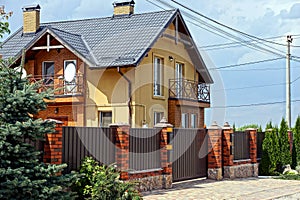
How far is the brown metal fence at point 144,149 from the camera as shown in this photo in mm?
13906

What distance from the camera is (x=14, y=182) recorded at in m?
8.46

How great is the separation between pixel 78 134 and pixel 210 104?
55.5ft

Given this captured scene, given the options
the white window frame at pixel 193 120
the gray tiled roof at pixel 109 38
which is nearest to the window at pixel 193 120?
the white window frame at pixel 193 120

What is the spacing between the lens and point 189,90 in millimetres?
26562

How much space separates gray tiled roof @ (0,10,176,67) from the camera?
A: 22889 mm

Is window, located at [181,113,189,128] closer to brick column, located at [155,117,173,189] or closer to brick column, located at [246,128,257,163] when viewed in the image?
brick column, located at [246,128,257,163]

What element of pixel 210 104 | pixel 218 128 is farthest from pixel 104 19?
pixel 218 128

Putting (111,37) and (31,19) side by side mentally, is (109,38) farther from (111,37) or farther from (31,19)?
(31,19)

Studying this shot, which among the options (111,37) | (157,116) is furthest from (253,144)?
(111,37)

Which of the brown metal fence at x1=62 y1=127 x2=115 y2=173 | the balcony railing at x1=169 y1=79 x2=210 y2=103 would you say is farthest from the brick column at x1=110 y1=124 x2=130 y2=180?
the balcony railing at x1=169 y1=79 x2=210 y2=103

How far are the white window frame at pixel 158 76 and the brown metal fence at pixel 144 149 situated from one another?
9578 millimetres

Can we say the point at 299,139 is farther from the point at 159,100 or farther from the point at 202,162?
the point at 202,162

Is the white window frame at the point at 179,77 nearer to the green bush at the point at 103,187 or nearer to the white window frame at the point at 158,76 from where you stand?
the white window frame at the point at 158,76

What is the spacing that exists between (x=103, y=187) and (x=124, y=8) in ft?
57.3
